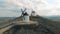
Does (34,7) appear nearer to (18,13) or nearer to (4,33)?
(18,13)

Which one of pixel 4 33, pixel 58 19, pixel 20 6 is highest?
pixel 20 6

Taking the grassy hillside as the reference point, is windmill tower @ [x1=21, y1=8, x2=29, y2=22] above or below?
above

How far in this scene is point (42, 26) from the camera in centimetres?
354

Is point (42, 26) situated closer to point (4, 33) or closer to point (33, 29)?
point (33, 29)

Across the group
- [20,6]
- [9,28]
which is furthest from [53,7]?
[9,28]

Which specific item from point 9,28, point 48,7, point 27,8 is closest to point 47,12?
point 48,7

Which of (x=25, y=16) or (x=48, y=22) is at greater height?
Answer: (x=25, y=16)

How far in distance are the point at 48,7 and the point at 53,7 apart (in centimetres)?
8

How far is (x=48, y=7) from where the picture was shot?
3559 mm

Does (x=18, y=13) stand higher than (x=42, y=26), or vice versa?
(x=18, y=13)

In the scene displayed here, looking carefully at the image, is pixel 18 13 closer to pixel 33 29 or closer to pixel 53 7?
pixel 33 29

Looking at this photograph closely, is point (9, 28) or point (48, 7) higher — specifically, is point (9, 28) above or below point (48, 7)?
below

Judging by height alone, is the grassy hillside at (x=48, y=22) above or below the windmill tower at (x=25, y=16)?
below

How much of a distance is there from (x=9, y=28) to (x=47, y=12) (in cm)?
70
